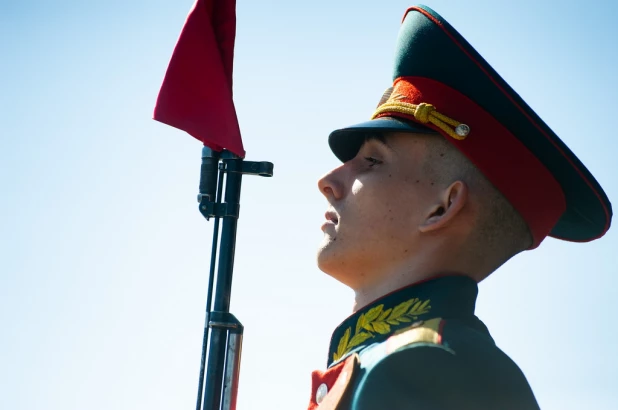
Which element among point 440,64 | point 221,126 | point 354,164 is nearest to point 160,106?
point 221,126

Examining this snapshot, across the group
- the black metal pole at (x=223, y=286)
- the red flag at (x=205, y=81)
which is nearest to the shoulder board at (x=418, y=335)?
the black metal pole at (x=223, y=286)

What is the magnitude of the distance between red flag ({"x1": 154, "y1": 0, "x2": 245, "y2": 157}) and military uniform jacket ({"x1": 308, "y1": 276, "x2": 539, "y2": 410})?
1.66m

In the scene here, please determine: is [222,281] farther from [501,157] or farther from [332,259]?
[501,157]

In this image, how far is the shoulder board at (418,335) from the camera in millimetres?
4497

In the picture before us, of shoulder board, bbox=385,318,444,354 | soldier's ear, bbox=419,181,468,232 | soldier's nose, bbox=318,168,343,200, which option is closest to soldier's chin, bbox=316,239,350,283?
soldier's nose, bbox=318,168,343,200

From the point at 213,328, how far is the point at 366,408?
60.7 inches

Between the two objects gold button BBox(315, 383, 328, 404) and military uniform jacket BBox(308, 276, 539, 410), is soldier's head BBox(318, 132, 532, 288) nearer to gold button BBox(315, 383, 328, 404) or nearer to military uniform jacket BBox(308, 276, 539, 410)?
military uniform jacket BBox(308, 276, 539, 410)

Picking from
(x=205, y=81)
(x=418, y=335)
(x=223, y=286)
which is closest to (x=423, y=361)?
(x=418, y=335)

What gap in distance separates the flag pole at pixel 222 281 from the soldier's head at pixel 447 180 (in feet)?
2.40

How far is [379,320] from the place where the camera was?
194 inches

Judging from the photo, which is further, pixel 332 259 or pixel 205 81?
pixel 205 81

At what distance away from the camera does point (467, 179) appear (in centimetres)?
512

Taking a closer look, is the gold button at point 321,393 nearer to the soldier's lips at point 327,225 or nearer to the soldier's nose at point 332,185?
the soldier's lips at point 327,225

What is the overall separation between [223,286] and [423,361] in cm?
165
